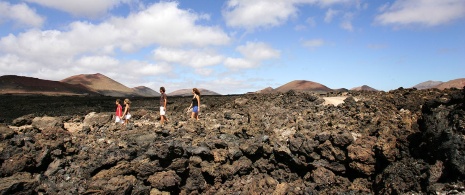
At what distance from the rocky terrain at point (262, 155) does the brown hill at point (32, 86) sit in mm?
40708

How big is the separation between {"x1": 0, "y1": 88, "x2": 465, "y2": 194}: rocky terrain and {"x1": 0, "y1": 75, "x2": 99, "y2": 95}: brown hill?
40708mm

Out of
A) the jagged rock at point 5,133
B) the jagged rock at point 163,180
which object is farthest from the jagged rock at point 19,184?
the jagged rock at point 163,180

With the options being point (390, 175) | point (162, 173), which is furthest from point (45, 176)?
point (390, 175)

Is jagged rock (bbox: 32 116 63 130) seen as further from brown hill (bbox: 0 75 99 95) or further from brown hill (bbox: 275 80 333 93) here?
brown hill (bbox: 275 80 333 93)

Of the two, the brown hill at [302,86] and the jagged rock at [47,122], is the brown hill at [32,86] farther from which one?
the brown hill at [302,86]

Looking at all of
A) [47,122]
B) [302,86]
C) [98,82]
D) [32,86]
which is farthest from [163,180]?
[98,82]

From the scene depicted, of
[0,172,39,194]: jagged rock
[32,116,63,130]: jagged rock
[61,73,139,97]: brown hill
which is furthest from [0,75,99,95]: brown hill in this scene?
[0,172,39,194]: jagged rock

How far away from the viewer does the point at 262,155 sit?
942 centimetres

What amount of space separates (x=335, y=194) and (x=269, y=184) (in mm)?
1741

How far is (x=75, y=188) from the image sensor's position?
7.87 m

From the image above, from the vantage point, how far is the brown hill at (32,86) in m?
45.6

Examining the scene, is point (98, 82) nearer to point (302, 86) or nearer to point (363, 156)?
point (302, 86)

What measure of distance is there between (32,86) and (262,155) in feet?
169

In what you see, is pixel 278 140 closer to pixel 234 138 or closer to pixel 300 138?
pixel 300 138
